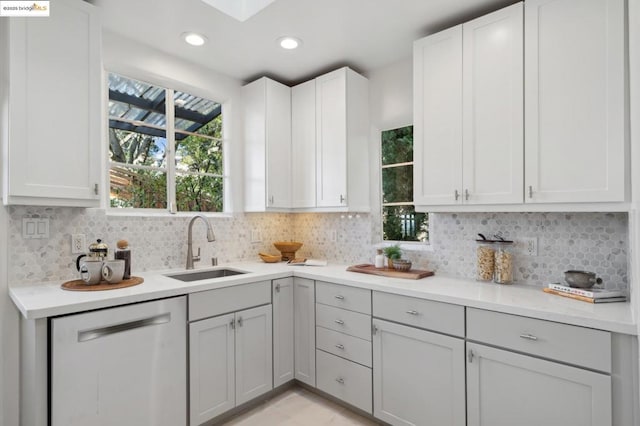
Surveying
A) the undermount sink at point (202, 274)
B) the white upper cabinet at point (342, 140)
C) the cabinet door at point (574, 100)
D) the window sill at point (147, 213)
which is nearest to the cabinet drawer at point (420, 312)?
the cabinet door at point (574, 100)

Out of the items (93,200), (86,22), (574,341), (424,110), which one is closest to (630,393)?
(574,341)

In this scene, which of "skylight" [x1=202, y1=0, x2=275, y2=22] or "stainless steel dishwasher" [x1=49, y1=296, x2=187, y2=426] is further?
"skylight" [x1=202, y1=0, x2=275, y2=22]

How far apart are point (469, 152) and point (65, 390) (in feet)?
7.90

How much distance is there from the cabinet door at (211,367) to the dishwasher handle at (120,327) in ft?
0.62

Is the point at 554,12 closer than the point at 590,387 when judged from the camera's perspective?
No

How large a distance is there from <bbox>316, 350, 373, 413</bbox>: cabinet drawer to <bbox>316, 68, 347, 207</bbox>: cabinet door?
3.87 feet

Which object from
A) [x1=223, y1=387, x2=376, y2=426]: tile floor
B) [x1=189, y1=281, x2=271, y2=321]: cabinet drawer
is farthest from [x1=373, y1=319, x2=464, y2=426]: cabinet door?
[x1=189, y1=281, x2=271, y2=321]: cabinet drawer

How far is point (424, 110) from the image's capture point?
2.23 m

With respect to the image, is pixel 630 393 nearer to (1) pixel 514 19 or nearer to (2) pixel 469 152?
(2) pixel 469 152

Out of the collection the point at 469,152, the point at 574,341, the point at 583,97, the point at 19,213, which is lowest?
the point at 574,341

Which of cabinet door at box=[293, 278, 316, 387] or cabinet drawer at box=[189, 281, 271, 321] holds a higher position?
cabinet drawer at box=[189, 281, 271, 321]

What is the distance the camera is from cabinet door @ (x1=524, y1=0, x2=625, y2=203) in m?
1.58

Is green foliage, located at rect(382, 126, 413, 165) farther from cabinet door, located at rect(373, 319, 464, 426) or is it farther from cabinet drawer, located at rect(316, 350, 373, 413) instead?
cabinet drawer, located at rect(316, 350, 373, 413)

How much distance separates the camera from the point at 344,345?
7.44 ft
